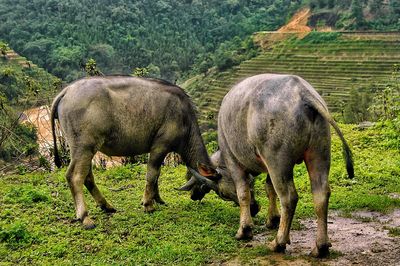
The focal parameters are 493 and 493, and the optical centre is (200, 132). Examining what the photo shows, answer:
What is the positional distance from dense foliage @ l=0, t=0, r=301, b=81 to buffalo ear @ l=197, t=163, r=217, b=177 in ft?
195

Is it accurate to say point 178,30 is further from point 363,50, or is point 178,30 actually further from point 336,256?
point 336,256

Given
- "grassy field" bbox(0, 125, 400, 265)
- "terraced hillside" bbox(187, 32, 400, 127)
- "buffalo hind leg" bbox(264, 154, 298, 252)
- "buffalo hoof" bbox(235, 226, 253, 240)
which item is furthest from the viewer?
"terraced hillside" bbox(187, 32, 400, 127)

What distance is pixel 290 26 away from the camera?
93.5 meters

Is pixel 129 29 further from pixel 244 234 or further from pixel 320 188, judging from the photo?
pixel 320 188

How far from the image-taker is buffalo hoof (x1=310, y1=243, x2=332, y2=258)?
599 centimetres

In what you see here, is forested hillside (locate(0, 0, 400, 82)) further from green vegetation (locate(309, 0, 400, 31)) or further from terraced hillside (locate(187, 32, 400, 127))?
terraced hillside (locate(187, 32, 400, 127))

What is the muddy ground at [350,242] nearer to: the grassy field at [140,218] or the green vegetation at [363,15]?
the grassy field at [140,218]

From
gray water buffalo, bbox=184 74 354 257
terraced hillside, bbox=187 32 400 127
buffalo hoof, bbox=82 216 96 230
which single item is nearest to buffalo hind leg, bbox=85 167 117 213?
buffalo hoof, bbox=82 216 96 230

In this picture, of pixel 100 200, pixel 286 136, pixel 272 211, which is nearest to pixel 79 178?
pixel 100 200

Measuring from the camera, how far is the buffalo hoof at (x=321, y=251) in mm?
5988

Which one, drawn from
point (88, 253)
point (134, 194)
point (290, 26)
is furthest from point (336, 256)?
point (290, 26)

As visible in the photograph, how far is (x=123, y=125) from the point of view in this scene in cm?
801

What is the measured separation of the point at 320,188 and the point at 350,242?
1.23 meters

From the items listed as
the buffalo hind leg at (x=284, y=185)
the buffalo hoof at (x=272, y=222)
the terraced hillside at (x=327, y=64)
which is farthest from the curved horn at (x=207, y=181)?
the terraced hillside at (x=327, y=64)
